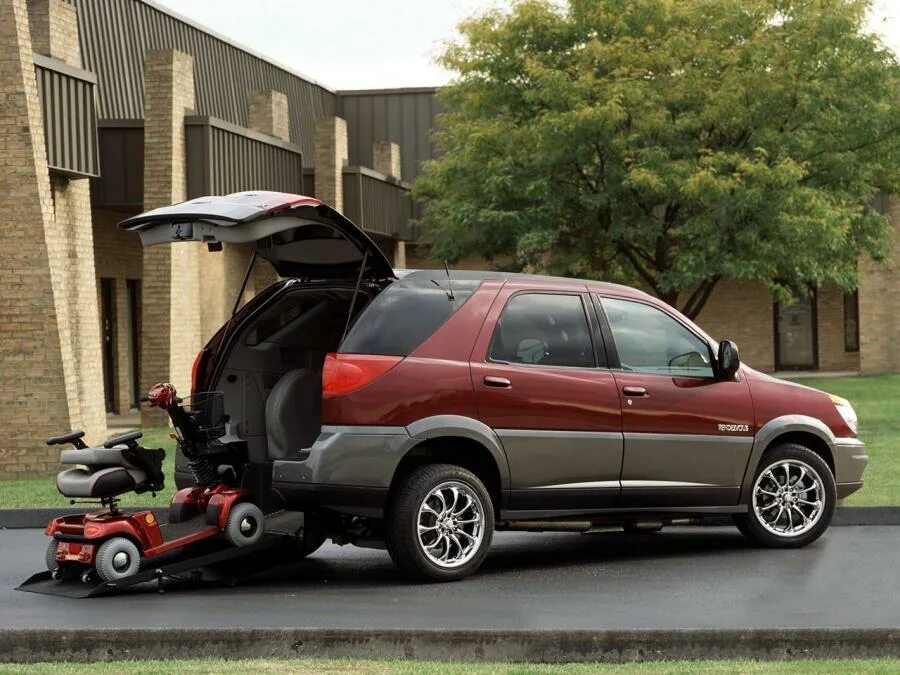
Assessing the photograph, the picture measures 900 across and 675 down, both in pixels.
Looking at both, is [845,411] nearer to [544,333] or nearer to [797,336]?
[544,333]

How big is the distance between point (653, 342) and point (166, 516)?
13.6ft

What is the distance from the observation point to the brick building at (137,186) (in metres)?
17.0

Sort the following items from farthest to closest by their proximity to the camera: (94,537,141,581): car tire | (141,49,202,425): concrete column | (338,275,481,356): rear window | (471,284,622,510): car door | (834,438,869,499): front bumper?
(141,49,202,425): concrete column, (834,438,869,499): front bumper, (471,284,622,510): car door, (338,275,481,356): rear window, (94,537,141,581): car tire

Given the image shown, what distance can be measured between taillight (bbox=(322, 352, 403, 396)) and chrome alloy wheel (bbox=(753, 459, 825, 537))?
3028 mm

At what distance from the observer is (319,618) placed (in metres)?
8.09

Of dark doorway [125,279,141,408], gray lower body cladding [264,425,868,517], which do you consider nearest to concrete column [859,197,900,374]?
dark doorway [125,279,141,408]

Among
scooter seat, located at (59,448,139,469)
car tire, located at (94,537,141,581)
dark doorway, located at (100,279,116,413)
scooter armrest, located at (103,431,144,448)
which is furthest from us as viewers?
dark doorway, located at (100,279,116,413)

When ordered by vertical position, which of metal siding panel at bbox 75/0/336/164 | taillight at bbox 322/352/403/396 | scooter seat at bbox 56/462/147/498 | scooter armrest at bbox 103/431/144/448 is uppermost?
metal siding panel at bbox 75/0/336/164

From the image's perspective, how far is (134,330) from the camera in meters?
29.8

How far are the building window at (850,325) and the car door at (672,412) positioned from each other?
3630cm

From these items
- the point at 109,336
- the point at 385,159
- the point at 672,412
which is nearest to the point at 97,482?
the point at 672,412

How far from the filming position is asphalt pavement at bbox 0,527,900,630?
793 cm

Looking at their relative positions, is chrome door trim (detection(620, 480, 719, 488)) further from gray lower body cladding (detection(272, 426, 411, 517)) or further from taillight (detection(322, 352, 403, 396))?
taillight (detection(322, 352, 403, 396))

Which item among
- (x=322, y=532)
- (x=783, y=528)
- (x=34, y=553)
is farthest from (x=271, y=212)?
(x=783, y=528)
